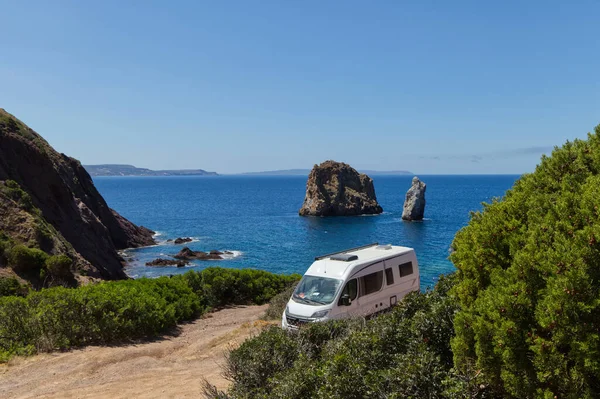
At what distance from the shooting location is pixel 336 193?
100 meters

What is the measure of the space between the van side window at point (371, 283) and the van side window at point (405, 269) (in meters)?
1.28

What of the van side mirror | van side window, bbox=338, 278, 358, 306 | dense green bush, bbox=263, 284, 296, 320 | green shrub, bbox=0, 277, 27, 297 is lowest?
green shrub, bbox=0, 277, 27, 297

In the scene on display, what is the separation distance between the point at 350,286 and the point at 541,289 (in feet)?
29.2

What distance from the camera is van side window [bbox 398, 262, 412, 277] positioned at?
15.8 metres

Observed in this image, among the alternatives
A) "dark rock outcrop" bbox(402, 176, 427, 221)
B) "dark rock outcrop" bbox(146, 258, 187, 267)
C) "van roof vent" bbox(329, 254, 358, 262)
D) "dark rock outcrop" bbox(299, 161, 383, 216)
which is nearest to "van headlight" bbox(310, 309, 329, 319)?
"van roof vent" bbox(329, 254, 358, 262)

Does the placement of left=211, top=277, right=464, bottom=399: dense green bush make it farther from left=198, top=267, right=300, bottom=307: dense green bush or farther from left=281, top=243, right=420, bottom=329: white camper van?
left=198, top=267, right=300, bottom=307: dense green bush

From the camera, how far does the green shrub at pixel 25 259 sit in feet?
76.9

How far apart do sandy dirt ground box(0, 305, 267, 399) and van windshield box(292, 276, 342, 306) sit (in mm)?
2256

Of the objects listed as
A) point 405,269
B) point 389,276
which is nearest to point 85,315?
point 389,276

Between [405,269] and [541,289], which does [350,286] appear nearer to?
[405,269]

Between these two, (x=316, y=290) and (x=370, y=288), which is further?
(x=370, y=288)

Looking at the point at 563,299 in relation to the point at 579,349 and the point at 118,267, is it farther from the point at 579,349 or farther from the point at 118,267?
the point at 118,267

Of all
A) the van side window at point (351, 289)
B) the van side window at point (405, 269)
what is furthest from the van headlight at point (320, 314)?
the van side window at point (405, 269)

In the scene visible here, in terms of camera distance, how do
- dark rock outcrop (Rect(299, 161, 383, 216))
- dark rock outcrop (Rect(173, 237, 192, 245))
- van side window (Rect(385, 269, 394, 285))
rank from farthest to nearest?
dark rock outcrop (Rect(299, 161, 383, 216)), dark rock outcrop (Rect(173, 237, 192, 245)), van side window (Rect(385, 269, 394, 285))
